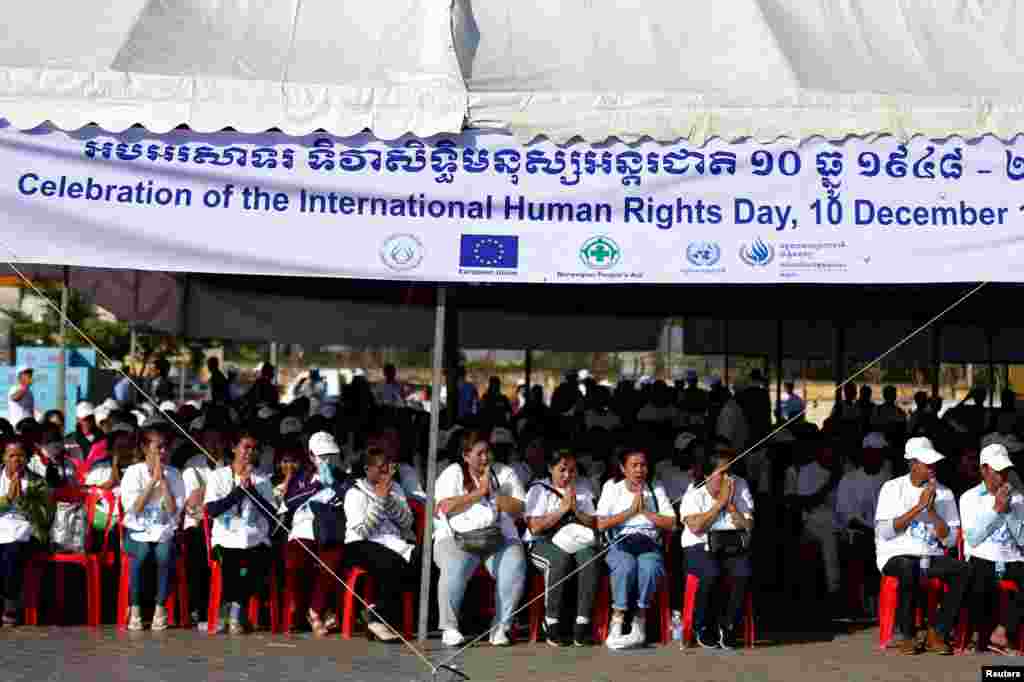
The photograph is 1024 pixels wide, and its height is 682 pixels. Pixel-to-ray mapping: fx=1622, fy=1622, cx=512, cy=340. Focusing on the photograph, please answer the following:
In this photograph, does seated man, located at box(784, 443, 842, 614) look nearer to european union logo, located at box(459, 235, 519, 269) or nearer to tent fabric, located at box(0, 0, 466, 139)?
european union logo, located at box(459, 235, 519, 269)

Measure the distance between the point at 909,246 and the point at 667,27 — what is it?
198cm

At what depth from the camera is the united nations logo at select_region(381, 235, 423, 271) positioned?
9.28 meters

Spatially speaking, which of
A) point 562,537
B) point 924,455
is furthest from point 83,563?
point 924,455

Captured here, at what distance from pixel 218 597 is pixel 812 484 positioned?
198 inches

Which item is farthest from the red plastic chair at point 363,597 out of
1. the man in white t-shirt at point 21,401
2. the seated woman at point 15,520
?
the man in white t-shirt at point 21,401

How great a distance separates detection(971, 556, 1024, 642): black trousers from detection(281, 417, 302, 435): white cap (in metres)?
5.89

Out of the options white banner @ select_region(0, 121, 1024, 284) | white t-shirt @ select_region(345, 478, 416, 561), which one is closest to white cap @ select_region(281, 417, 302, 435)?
white t-shirt @ select_region(345, 478, 416, 561)

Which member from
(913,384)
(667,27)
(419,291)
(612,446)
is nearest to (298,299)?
(419,291)

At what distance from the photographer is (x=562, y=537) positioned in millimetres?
10695

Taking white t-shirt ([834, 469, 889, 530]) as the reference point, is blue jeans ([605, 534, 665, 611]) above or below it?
below

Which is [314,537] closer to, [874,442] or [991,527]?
[991,527]

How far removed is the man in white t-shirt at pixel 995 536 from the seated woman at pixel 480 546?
2913 millimetres

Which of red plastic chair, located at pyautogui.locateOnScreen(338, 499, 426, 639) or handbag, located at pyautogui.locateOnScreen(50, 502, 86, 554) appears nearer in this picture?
red plastic chair, located at pyautogui.locateOnScreen(338, 499, 426, 639)

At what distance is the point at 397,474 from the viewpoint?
1089cm
